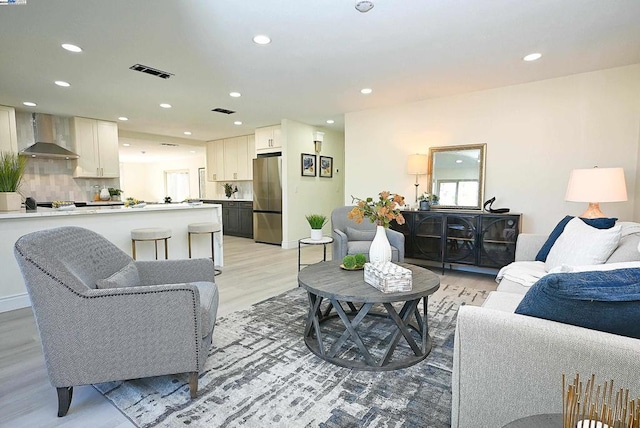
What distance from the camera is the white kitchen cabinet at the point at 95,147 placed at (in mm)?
5473

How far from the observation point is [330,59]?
3.05 m

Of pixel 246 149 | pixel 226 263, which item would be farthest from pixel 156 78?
pixel 246 149

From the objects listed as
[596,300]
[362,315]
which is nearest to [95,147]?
[362,315]

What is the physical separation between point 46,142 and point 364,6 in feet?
19.2

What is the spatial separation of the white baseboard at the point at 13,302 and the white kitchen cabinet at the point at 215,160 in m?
5.17

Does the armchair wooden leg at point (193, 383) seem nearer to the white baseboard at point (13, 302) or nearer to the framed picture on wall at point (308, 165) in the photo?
the white baseboard at point (13, 302)

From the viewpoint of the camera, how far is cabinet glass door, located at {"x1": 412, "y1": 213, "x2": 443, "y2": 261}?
412cm

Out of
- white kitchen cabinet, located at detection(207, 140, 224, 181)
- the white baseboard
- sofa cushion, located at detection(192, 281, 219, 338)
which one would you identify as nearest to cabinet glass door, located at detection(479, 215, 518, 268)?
sofa cushion, located at detection(192, 281, 219, 338)

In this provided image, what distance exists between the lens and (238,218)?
7523mm

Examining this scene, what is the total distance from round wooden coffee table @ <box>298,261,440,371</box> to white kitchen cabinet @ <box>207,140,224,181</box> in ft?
20.4

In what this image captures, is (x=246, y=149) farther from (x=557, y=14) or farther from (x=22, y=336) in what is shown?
(x=557, y=14)

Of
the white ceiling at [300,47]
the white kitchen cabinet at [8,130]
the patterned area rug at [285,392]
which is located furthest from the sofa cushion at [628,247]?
the white kitchen cabinet at [8,130]

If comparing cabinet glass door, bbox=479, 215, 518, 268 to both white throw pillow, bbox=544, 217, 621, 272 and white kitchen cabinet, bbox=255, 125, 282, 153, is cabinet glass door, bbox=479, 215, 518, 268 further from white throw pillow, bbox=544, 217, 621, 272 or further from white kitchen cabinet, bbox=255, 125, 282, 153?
white kitchen cabinet, bbox=255, 125, 282, 153

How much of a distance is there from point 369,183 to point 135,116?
4198mm
